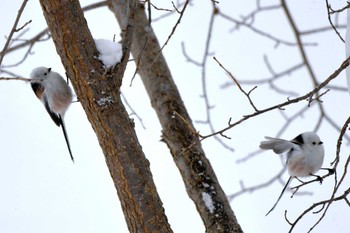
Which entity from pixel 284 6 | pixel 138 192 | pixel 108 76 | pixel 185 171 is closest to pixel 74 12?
pixel 108 76

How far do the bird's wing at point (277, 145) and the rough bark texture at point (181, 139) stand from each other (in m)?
0.30

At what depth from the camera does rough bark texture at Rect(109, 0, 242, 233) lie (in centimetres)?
231

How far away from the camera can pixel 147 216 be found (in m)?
1.77

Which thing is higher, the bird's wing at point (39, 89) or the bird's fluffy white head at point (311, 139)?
the bird's wing at point (39, 89)

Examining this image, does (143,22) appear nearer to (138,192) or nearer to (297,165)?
(297,165)

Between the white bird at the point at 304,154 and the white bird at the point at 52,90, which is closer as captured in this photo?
the white bird at the point at 304,154

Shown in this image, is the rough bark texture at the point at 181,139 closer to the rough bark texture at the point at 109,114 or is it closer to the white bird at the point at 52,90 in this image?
the rough bark texture at the point at 109,114

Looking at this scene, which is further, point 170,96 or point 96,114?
point 170,96

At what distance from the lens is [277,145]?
7.30ft

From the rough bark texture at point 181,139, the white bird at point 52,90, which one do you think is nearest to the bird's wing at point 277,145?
the rough bark texture at point 181,139

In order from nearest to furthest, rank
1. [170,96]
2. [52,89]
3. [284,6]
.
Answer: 1. [52,89]
2. [170,96]
3. [284,6]

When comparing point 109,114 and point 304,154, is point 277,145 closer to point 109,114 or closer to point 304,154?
point 304,154

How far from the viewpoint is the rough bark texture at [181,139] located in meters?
2.31

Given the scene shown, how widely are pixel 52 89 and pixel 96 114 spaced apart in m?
0.80
